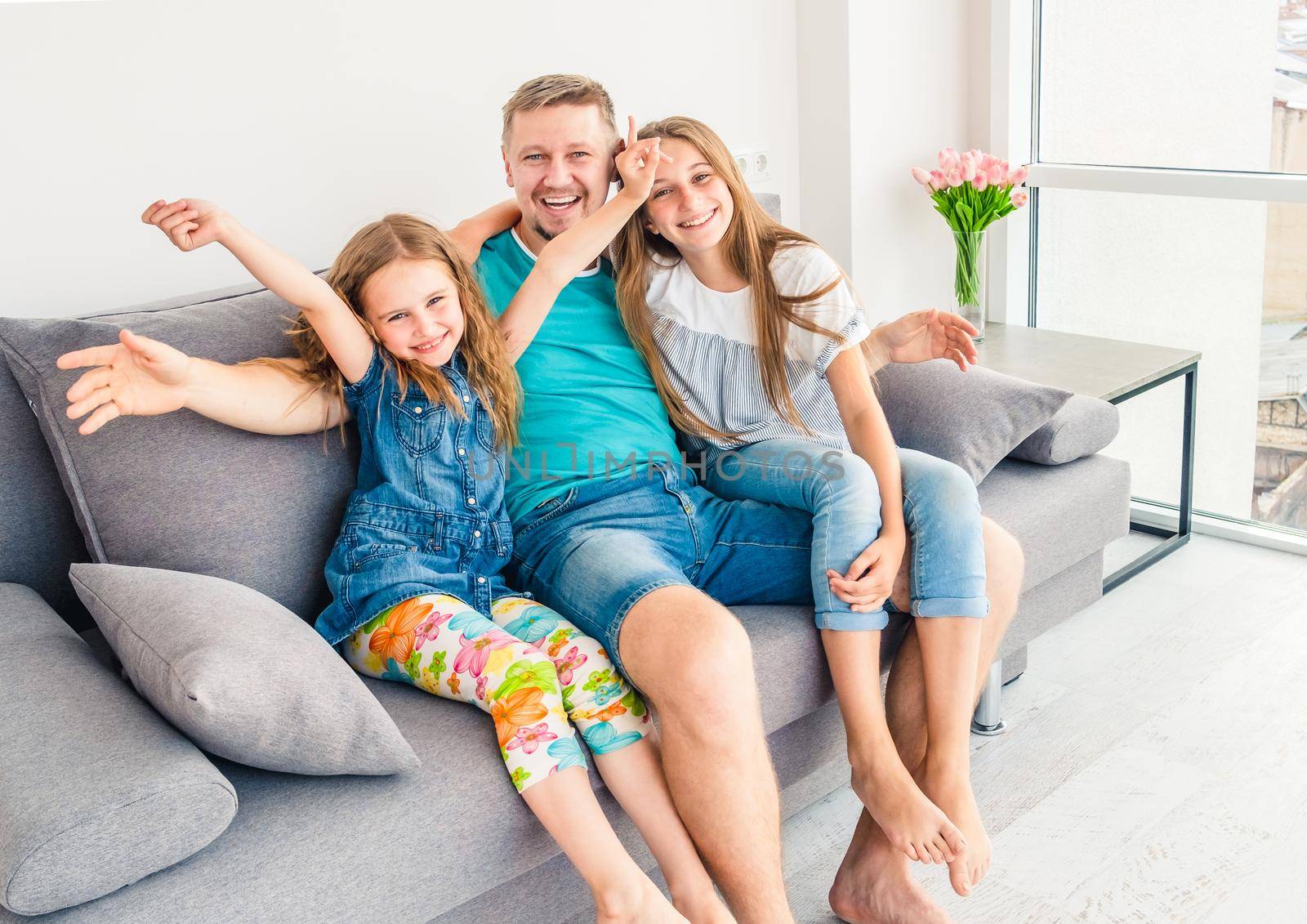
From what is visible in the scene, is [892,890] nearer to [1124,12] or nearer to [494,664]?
[494,664]

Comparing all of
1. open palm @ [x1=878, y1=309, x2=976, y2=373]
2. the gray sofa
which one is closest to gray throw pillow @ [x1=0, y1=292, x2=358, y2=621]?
the gray sofa

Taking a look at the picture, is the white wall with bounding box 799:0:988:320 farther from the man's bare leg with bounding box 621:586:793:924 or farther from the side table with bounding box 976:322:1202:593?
the man's bare leg with bounding box 621:586:793:924

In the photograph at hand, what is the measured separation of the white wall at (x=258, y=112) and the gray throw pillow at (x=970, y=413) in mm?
949

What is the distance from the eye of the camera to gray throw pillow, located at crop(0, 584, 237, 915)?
111 centimetres

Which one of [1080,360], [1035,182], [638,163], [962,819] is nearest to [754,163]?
[1035,182]

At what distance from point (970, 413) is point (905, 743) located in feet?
2.02

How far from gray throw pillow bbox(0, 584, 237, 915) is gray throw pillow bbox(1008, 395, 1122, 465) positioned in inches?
58.3

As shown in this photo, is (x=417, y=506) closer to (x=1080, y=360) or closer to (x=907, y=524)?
(x=907, y=524)

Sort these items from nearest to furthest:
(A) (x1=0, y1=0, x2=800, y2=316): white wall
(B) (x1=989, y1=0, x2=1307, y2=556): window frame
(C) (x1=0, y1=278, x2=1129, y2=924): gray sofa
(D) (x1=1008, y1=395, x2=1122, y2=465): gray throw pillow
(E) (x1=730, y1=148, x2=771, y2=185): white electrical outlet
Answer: (C) (x1=0, y1=278, x2=1129, y2=924): gray sofa, (A) (x1=0, y1=0, x2=800, y2=316): white wall, (D) (x1=1008, y1=395, x2=1122, y2=465): gray throw pillow, (B) (x1=989, y1=0, x2=1307, y2=556): window frame, (E) (x1=730, y1=148, x2=771, y2=185): white electrical outlet

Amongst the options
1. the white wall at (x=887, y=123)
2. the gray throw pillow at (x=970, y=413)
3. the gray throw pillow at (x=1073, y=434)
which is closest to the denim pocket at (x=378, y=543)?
the gray throw pillow at (x=970, y=413)

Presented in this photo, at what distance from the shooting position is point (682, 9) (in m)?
2.65

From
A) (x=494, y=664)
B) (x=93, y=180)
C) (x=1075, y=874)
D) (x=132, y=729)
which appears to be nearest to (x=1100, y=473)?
A: (x=1075, y=874)

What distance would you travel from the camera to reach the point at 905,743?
1.71 metres

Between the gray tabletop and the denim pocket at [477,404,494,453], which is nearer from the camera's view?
the denim pocket at [477,404,494,453]
